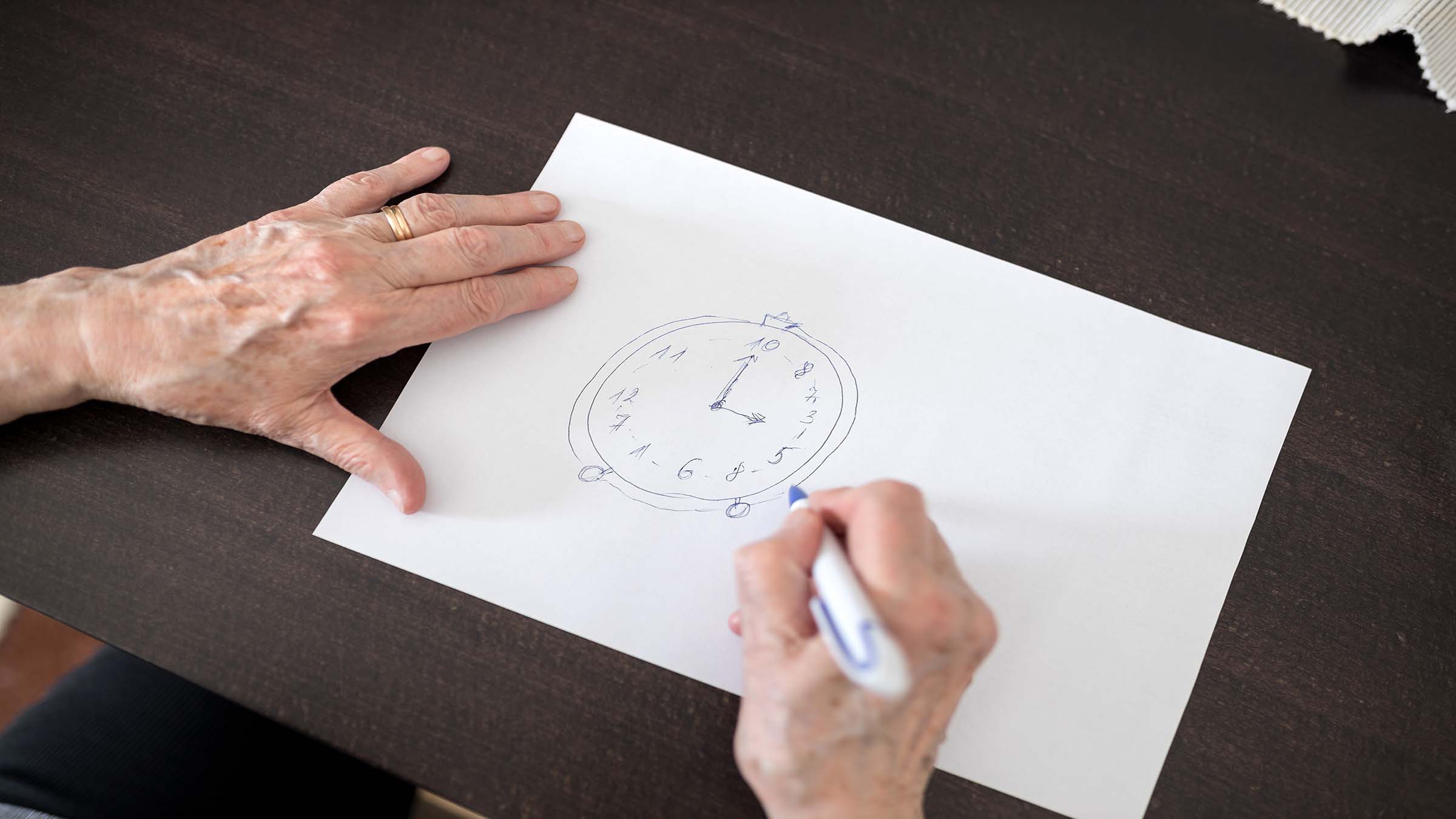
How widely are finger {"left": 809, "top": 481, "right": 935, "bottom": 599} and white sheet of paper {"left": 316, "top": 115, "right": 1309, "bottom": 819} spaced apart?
0.10 m

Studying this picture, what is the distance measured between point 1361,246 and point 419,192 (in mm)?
907

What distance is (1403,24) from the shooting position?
82cm

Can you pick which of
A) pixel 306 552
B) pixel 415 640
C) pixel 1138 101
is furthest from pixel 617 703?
pixel 1138 101

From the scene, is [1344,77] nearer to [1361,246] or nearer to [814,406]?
[1361,246]

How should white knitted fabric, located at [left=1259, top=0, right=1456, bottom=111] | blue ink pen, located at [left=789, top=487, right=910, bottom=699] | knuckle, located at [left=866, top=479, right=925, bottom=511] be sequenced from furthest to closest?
white knitted fabric, located at [left=1259, top=0, right=1456, bottom=111], knuckle, located at [left=866, top=479, right=925, bottom=511], blue ink pen, located at [left=789, top=487, right=910, bottom=699]

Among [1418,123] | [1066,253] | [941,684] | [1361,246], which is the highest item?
[1418,123]

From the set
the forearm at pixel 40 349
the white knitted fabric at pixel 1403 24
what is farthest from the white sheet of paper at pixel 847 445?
the white knitted fabric at pixel 1403 24

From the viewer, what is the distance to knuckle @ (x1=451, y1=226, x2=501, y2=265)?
2.41 ft

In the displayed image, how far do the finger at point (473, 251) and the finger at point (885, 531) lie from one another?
1.12 feet

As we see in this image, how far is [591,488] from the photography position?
708 millimetres

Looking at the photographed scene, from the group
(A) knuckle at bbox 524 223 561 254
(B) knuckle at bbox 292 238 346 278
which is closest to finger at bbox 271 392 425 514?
(B) knuckle at bbox 292 238 346 278

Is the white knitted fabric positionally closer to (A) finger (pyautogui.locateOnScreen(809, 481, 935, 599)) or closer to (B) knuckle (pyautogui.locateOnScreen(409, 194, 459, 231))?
(A) finger (pyautogui.locateOnScreen(809, 481, 935, 599))

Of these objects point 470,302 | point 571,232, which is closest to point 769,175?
point 571,232

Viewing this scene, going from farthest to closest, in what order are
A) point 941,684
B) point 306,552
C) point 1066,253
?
point 1066,253, point 306,552, point 941,684
